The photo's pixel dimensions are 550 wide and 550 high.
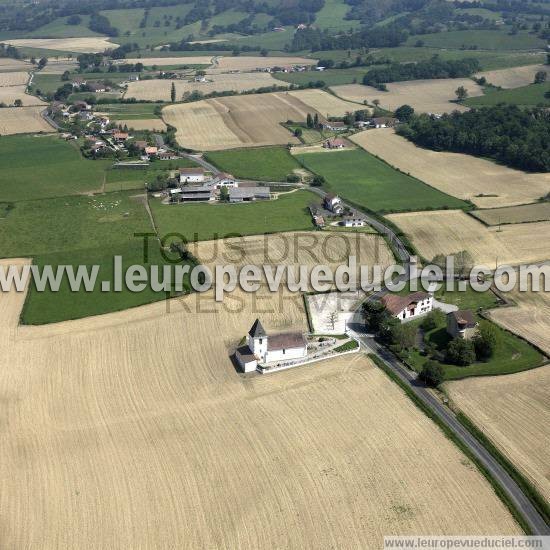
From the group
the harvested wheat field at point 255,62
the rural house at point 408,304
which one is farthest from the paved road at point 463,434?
the harvested wheat field at point 255,62

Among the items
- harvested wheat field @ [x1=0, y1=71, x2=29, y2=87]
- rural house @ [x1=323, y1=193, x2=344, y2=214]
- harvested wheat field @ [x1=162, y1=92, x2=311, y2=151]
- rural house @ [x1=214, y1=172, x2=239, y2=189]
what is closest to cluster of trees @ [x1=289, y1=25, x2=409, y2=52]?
harvested wheat field @ [x1=162, y1=92, x2=311, y2=151]

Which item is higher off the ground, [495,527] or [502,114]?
[502,114]

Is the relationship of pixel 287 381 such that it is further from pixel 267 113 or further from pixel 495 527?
pixel 267 113

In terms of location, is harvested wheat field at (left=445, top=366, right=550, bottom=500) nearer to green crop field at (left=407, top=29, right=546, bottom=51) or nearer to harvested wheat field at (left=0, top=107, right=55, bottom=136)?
harvested wheat field at (left=0, top=107, right=55, bottom=136)

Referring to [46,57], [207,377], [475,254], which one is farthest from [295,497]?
[46,57]

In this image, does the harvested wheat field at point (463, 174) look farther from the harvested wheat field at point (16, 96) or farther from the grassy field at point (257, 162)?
the harvested wheat field at point (16, 96)

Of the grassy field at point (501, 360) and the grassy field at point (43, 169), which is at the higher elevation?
the grassy field at point (43, 169)
